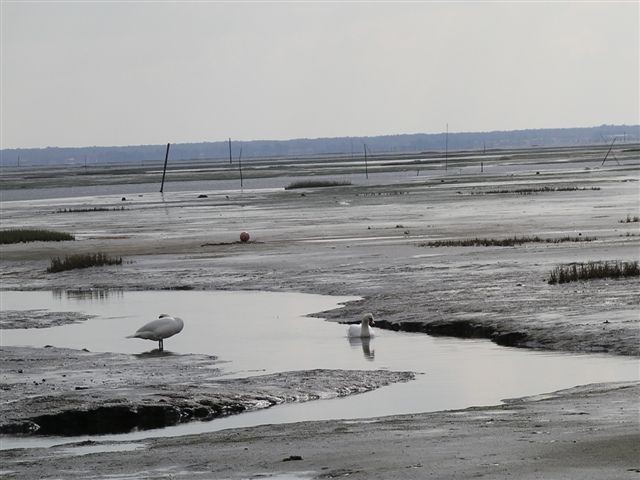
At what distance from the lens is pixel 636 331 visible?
788 inches

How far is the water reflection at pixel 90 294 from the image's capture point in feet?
103

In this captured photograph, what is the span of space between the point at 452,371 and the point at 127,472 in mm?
7216

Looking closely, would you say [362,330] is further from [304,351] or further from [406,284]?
[406,284]

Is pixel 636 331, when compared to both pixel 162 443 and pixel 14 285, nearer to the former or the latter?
pixel 162 443

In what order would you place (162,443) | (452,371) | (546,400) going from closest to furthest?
(162,443)
(546,400)
(452,371)

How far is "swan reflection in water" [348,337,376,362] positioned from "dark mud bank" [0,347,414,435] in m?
1.82

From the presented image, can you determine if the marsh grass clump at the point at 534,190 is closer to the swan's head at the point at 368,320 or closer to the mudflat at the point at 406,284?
the mudflat at the point at 406,284

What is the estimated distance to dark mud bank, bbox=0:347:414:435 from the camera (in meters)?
15.7

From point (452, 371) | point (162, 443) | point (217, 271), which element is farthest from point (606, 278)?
point (162, 443)

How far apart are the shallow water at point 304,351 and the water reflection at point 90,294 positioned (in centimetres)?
25

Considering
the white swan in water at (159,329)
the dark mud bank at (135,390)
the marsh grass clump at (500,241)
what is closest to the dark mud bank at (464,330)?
the dark mud bank at (135,390)

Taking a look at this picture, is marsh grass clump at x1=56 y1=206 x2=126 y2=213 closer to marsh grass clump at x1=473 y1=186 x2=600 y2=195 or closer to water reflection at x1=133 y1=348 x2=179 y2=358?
marsh grass clump at x1=473 y1=186 x2=600 y2=195

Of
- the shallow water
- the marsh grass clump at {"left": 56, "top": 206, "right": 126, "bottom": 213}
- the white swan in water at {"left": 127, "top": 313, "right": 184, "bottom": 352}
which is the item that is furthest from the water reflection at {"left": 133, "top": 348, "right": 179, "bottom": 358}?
the marsh grass clump at {"left": 56, "top": 206, "right": 126, "bottom": 213}

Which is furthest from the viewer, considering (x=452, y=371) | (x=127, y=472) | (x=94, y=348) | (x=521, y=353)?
(x=94, y=348)
